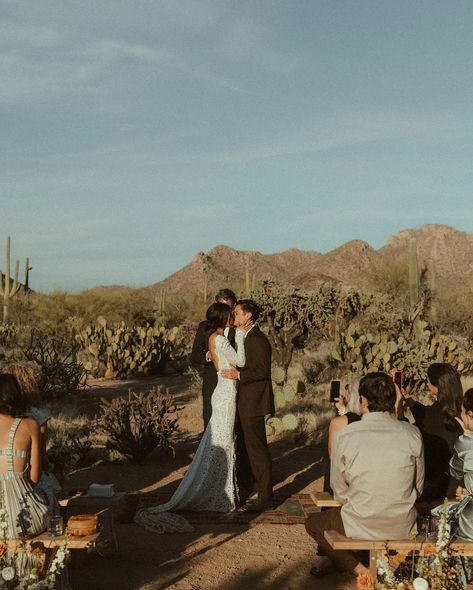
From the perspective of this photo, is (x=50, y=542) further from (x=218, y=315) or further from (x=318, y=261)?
(x=318, y=261)

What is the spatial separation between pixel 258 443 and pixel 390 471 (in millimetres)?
2828

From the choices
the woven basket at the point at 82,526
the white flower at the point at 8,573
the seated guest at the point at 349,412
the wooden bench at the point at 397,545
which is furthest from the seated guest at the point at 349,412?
the white flower at the point at 8,573

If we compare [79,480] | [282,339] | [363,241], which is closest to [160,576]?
[79,480]

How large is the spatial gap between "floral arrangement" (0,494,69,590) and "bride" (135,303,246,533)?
2678 millimetres

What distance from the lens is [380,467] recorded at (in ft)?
14.3

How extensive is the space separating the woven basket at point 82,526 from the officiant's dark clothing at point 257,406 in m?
2.81

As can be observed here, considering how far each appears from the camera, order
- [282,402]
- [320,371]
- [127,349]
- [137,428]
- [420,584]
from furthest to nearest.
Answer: [127,349] < [320,371] < [282,402] < [137,428] < [420,584]

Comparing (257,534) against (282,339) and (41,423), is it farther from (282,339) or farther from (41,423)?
(282,339)

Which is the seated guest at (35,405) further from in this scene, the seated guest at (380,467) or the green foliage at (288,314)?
the green foliage at (288,314)

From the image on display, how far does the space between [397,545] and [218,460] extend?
2.88m

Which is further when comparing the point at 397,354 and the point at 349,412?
the point at 397,354

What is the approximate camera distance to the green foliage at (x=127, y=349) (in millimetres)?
19656

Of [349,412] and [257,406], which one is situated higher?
[349,412]

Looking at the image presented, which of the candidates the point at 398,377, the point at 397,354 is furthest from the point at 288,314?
the point at 398,377
